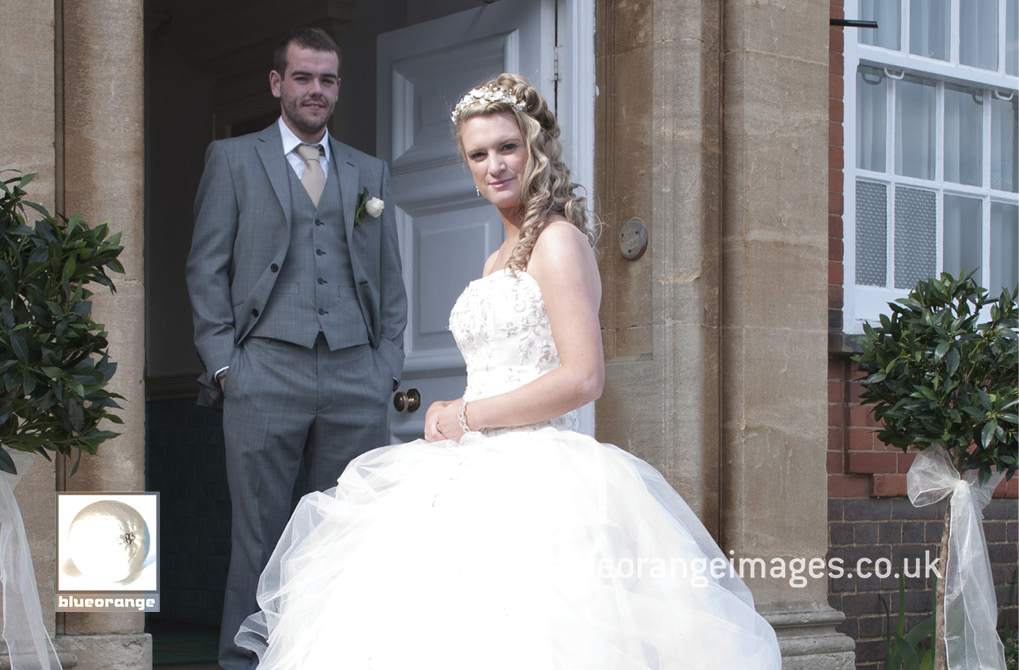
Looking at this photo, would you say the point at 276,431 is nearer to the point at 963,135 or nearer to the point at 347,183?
the point at 347,183

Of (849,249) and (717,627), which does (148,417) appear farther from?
(717,627)

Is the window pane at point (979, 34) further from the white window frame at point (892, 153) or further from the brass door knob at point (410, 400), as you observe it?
the brass door knob at point (410, 400)

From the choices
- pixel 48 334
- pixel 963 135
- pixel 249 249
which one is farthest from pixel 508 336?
pixel 963 135

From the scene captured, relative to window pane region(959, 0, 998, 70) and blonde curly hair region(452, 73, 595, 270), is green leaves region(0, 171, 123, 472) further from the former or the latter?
window pane region(959, 0, 998, 70)

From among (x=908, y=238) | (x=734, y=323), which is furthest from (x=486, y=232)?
(x=908, y=238)

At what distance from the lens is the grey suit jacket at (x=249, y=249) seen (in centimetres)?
442

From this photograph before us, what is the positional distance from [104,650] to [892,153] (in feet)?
13.9

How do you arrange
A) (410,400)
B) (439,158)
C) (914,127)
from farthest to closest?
1. (914,127)
2. (439,158)
3. (410,400)

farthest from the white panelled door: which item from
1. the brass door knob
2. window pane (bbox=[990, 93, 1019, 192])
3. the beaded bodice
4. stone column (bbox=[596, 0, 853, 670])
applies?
window pane (bbox=[990, 93, 1019, 192])

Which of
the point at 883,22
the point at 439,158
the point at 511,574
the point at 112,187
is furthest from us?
the point at 883,22

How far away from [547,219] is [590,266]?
16cm

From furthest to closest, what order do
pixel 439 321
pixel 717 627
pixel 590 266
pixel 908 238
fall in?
pixel 908 238 → pixel 439 321 → pixel 590 266 → pixel 717 627

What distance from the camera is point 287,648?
9.55 feet

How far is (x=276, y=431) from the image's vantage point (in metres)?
4.37
